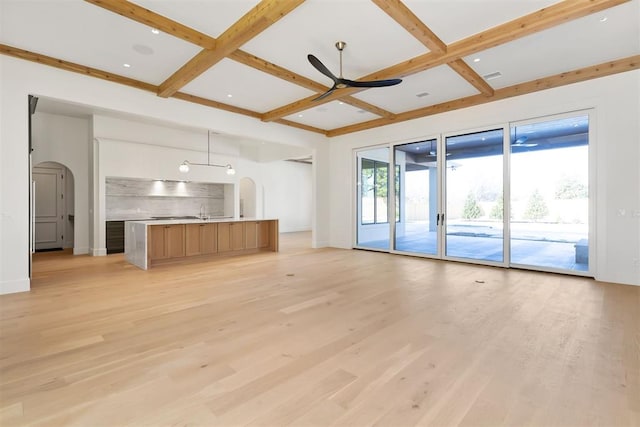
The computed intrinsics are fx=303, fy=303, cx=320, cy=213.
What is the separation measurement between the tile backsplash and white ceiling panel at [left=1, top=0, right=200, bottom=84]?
416 cm

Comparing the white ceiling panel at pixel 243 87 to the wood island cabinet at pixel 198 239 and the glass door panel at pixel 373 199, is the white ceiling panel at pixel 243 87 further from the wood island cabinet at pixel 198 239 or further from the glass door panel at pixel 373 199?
the glass door panel at pixel 373 199

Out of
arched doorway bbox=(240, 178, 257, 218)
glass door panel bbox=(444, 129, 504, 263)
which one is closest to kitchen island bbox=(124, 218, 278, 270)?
arched doorway bbox=(240, 178, 257, 218)

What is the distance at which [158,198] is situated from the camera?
8852 mm

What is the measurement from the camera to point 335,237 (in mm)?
8625

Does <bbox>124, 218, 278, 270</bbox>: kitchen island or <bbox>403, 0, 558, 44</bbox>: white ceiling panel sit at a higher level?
<bbox>403, 0, 558, 44</bbox>: white ceiling panel

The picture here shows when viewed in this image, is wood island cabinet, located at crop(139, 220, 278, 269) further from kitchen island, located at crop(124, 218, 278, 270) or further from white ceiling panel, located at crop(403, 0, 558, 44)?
white ceiling panel, located at crop(403, 0, 558, 44)

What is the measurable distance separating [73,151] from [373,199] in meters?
7.69

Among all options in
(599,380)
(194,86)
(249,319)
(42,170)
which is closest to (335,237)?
(194,86)

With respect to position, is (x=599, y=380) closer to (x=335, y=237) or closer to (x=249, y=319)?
(x=249, y=319)

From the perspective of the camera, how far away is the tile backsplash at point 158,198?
796 centimetres

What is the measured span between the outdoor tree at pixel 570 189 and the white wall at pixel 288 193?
8.85 meters

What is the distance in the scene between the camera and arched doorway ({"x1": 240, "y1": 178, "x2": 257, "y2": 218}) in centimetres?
1169

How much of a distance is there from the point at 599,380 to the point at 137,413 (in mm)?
2844

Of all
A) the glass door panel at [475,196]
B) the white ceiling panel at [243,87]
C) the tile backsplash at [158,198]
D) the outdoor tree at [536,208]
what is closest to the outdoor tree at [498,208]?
the glass door panel at [475,196]
